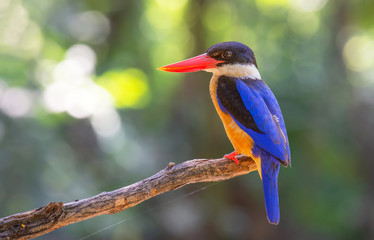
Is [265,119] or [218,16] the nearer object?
[265,119]

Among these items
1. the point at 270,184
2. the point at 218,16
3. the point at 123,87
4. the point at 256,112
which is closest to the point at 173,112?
the point at 218,16

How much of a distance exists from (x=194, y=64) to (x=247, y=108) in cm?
38

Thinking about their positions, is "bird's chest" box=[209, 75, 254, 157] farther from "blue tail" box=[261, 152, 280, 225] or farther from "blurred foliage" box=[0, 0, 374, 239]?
"blurred foliage" box=[0, 0, 374, 239]

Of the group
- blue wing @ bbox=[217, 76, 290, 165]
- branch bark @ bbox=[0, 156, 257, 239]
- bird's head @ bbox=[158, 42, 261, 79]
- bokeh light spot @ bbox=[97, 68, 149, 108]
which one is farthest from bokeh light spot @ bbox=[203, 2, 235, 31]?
branch bark @ bbox=[0, 156, 257, 239]

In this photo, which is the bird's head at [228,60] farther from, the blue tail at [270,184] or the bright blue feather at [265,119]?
the blue tail at [270,184]

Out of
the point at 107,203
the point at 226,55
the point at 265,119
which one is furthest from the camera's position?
the point at 226,55

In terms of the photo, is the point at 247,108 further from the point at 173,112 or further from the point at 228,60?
the point at 173,112

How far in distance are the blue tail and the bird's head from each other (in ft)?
1.79

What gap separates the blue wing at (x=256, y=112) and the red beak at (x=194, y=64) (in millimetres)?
128

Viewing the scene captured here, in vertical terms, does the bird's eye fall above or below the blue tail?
above

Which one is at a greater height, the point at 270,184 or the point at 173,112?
the point at 173,112

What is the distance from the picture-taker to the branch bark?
2115mm

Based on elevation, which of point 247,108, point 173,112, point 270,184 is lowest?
point 270,184

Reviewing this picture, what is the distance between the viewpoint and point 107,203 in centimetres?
222
